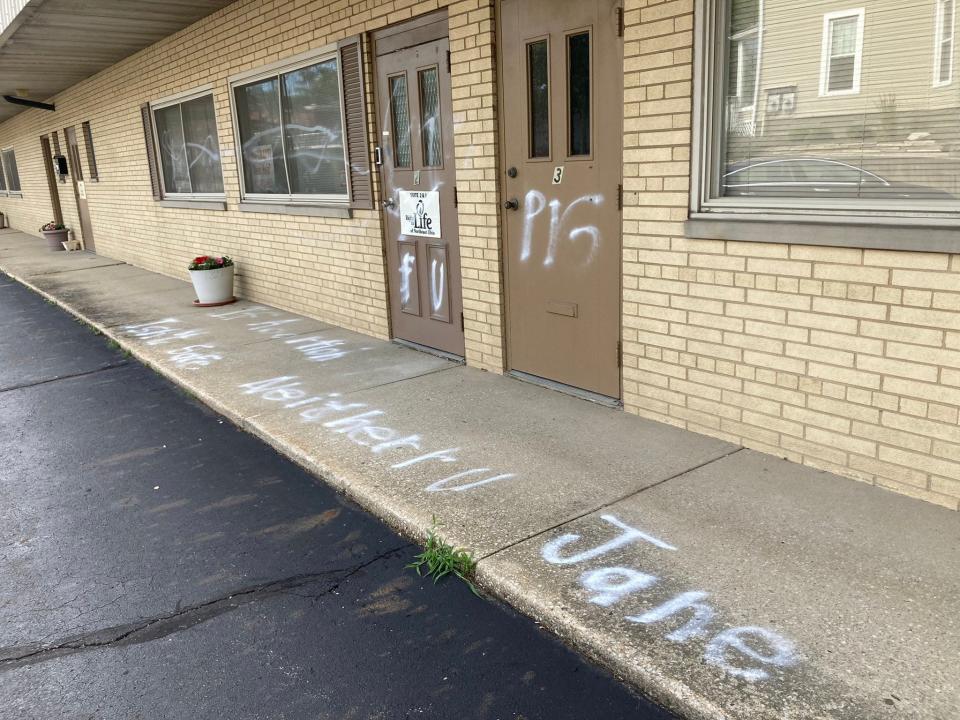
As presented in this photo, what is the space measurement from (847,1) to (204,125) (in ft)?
27.3

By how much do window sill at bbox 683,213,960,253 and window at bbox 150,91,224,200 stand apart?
7272mm

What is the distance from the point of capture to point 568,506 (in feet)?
11.5

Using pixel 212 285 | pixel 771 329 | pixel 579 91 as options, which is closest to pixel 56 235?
pixel 212 285

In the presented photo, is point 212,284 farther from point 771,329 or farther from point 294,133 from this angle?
point 771,329

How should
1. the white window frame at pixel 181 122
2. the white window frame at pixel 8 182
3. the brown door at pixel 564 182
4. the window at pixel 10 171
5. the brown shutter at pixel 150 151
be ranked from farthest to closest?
the window at pixel 10 171 → the white window frame at pixel 8 182 → the brown shutter at pixel 150 151 → the white window frame at pixel 181 122 → the brown door at pixel 564 182

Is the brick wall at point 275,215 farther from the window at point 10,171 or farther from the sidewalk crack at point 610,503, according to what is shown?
the window at point 10,171

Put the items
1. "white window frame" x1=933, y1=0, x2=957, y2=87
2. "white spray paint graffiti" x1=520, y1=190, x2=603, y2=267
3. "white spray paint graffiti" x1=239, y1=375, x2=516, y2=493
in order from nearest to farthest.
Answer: "white window frame" x1=933, y1=0, x2=957, y2=87, "white spray paint graffiti" x1=239, y1=375, x2=516, y2=493, "white spray paint graffiti" x1=520, y1=190, x2=603, y2=267

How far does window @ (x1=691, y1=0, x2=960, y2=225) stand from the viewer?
3.22 m

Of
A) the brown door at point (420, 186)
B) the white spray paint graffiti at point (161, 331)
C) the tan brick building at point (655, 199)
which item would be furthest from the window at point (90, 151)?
the brown door at point (420, 186)

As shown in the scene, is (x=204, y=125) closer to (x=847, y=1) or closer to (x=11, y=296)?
(x=11, y=296)

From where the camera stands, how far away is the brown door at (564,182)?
4523 millimetres

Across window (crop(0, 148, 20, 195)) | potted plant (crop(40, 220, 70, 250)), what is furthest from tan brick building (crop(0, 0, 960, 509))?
window (crop(0, 148, 20, 195))

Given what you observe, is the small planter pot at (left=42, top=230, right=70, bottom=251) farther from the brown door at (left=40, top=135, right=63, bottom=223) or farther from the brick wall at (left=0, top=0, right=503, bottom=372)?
the brick wall at (left=0, top=0, right=503, bottom=372)

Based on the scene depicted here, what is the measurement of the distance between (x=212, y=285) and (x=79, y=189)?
29.7 feet
